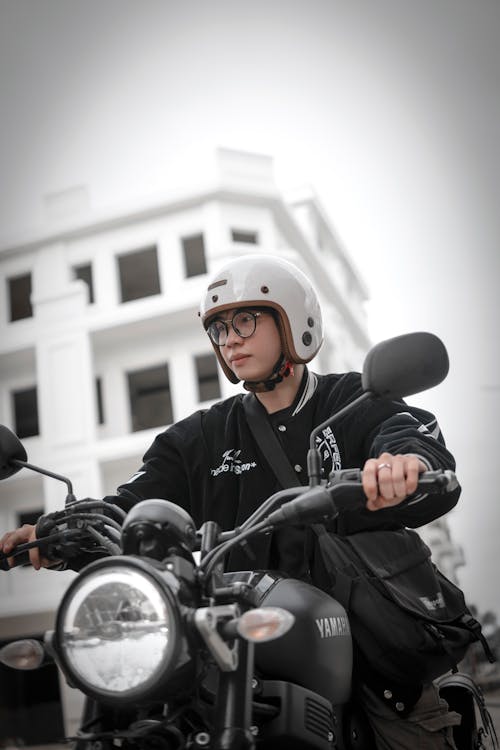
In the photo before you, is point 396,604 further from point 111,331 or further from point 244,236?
point 111,331

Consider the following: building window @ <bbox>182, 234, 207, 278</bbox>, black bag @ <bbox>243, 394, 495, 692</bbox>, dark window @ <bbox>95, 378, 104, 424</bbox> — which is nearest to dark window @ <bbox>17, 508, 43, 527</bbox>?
→ dark window @ <bbox>95, 378, 104, 424</bbox>

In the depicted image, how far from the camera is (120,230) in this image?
1686cm

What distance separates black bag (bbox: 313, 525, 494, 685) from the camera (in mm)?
1618

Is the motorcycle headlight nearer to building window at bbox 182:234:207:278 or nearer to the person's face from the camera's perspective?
the person's face

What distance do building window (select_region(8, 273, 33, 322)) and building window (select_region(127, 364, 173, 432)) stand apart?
9.19 ft

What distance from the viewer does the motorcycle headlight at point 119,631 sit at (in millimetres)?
1012

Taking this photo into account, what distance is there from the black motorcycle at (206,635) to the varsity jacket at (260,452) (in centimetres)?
34

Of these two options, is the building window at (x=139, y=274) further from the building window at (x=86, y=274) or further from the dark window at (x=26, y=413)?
the dark window at (x=26, y=413)

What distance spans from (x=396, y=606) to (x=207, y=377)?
49.1 feet

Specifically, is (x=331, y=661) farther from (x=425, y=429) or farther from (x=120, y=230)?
(x=120, y=230)

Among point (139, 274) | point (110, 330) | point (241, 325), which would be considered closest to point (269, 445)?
point (241, 325)

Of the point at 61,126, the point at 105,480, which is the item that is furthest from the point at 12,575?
the point at 61,126

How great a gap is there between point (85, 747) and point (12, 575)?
15379mm

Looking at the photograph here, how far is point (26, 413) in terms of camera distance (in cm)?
1741
